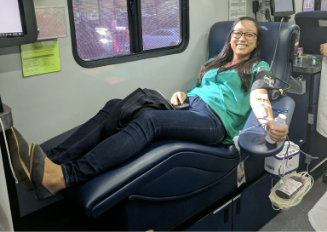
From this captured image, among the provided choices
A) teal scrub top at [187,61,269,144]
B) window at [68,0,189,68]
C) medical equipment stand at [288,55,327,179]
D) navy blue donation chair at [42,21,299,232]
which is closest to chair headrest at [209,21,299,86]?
navy blue donation chair at [42,21,299,232]

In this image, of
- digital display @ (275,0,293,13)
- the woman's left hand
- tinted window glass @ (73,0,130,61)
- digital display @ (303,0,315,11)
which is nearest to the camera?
the woman's left hand

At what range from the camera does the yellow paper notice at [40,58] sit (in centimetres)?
173

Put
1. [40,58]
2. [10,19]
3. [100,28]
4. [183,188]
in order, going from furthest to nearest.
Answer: [100,28] < [40,58] < [183,188] < [10,19]

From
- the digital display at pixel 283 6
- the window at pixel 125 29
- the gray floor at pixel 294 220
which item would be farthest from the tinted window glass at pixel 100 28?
the gray floor at pixel 294 220

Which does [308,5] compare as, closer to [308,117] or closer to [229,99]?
[308,117]

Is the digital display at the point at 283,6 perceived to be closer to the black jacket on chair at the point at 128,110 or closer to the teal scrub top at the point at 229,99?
the teal scrub top at the point at 229,99

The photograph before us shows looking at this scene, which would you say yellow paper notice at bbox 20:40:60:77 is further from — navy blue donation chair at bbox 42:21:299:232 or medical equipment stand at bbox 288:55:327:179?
medical equipment stand at bbox 288:55:327:179

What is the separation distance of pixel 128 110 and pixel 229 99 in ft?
2.01

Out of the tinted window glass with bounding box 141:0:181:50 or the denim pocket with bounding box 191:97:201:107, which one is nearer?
the denim pocket with bounding box 191:97:201:107

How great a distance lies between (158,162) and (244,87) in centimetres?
79

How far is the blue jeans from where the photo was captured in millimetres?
1427

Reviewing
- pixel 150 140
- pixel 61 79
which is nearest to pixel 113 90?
pixel 61 79

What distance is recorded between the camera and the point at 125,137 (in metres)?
1.50

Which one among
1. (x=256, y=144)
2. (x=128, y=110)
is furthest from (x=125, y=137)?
(x=256, y=144)
